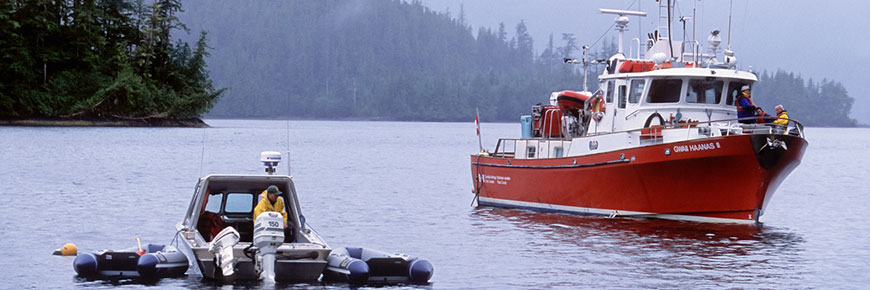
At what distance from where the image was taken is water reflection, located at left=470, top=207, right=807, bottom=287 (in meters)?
22.6

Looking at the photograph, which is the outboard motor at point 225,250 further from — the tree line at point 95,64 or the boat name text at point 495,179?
the tree line at point 95,64

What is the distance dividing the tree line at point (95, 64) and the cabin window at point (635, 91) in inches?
3714

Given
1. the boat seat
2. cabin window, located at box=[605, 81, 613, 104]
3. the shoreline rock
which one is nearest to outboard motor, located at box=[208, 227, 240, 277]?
the boat seat

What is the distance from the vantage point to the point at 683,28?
33312mm

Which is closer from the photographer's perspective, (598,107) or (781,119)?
(781,119)

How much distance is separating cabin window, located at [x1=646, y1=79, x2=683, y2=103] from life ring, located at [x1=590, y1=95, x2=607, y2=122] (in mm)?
1818

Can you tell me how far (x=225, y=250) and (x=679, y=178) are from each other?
13483mm

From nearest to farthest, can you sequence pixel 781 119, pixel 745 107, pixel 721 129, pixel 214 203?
pixel 214 203
pixel 781 119
pixel 721 129
pixel 745 107

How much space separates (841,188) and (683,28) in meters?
28.1

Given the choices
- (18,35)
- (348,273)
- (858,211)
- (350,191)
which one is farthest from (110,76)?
(348,273)

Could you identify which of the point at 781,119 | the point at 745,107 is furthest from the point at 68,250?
the point at 781,119

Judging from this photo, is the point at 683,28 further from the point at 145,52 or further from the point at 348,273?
the point at 145,52

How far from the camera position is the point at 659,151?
91.5 feet

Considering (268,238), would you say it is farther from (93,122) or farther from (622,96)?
(93,122)
